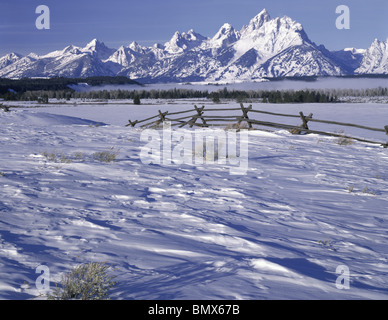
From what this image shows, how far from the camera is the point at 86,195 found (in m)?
4.85

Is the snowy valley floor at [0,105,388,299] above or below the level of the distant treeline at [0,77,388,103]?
below

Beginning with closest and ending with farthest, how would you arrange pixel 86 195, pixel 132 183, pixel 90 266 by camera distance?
pixel 90 266 → pixel 86 195 → pixel 132 183

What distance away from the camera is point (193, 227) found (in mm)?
3984

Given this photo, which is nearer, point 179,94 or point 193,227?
point 193,227

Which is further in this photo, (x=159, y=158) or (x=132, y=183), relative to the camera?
(x=159, y=158)

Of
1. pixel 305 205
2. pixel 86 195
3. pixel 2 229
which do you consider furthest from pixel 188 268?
pixel 305 205

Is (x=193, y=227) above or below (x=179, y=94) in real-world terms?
below

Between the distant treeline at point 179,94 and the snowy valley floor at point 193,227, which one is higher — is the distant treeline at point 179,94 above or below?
above

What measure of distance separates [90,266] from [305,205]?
3639 millimetres

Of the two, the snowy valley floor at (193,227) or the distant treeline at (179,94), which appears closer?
the snowy valley floor at (193,227)

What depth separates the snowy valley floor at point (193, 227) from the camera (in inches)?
110

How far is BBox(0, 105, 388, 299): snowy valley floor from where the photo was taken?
2.78 m

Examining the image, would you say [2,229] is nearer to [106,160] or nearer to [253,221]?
[253,221]

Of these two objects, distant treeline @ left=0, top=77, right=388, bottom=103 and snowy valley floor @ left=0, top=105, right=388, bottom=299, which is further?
distant treeline @ left=0, top=77, right=388, bottom=103
